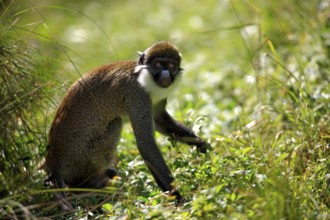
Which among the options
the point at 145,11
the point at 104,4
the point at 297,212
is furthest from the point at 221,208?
the point at 104,4

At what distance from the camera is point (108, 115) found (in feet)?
22.1

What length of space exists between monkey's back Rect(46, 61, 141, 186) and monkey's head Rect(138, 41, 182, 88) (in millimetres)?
237

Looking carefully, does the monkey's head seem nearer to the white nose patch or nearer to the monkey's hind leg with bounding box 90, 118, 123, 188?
the white nose patch

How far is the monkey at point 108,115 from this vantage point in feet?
21.3

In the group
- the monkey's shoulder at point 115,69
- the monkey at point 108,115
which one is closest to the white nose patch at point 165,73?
the monkey at point 108,115

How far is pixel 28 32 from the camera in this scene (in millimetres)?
6203

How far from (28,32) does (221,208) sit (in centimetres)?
272

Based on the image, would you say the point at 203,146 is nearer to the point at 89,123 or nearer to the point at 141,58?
the point at 141,58

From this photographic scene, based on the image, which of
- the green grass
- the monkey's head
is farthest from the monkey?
the green grass

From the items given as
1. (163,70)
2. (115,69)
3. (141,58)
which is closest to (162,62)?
(163,70)

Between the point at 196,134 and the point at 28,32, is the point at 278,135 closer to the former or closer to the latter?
the point at 196,134

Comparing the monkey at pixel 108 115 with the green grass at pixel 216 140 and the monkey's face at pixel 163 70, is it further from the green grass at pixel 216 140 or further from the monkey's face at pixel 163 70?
Answer: the green grass at pixel 216 140

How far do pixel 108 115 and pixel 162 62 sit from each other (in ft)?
2.71

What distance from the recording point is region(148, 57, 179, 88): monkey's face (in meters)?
6.45
